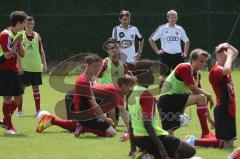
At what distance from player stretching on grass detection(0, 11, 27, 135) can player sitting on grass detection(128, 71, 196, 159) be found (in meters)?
3.58

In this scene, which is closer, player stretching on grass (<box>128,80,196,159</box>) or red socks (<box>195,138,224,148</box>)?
player stretching on grass (<box>128,80,196,159</box>)

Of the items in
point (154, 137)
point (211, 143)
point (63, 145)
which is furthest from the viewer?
point (63, 145)

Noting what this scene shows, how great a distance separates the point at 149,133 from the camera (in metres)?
9.00

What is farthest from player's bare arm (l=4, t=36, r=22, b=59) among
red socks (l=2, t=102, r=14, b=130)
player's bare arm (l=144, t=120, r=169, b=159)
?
player's bare arm (l=144, t=120, r=169, b=159)

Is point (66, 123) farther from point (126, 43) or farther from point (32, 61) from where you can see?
point (126, 43)

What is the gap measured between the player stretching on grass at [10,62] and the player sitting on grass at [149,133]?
11.7ft

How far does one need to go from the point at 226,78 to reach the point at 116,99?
2.75 m

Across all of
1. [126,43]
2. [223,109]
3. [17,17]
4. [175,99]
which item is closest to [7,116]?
[17,17]

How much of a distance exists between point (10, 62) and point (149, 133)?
4.24 meters

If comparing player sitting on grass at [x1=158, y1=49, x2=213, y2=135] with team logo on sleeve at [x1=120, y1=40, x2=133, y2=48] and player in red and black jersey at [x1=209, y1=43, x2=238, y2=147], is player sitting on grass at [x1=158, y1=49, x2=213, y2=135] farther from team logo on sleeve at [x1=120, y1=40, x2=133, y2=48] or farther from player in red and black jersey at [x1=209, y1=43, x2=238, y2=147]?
team logo on sleeve at [x1=120, y1=40, x2=133, y2=48]

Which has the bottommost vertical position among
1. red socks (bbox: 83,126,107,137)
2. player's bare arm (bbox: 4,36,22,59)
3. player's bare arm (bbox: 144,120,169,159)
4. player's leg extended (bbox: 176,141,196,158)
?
red socks (bbox: 83,126,107,137)

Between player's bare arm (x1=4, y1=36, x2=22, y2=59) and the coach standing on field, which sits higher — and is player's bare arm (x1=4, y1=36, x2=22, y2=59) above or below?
above

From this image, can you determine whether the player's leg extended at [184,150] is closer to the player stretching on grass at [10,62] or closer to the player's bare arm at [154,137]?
the player's bare arm at [154,137]

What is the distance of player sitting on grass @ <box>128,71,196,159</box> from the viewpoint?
29.6 feet
